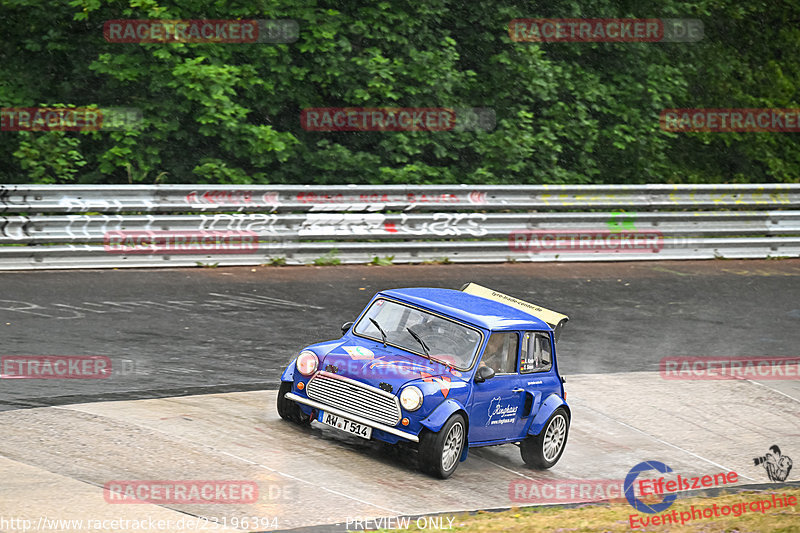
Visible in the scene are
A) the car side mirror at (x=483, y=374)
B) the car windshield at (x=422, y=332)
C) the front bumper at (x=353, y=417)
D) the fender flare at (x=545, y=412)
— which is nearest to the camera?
the front bumper at (x=353, y=417)

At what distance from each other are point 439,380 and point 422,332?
0.71 metres

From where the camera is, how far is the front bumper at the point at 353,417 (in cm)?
877

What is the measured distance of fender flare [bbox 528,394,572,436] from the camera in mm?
9750

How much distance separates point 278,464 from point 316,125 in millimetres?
12226

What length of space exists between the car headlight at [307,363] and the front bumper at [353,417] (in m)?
0.24

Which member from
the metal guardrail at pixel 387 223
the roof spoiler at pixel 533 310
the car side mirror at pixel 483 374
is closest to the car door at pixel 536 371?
the roof spoiler at pixel 533 310

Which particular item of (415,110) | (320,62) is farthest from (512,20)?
(320,62)

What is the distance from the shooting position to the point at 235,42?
1888cm

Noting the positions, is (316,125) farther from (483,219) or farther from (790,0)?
(790,0)

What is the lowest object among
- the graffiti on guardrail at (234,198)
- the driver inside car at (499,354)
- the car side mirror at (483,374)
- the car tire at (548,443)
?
the car tire at (548,443)

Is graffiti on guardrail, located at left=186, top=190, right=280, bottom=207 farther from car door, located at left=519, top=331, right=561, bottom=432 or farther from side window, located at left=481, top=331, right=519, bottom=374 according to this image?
side window, located at left=481, top=331, right=519, bottom=374

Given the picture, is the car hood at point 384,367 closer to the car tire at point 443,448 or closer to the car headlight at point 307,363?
the car headlight at point 307,363

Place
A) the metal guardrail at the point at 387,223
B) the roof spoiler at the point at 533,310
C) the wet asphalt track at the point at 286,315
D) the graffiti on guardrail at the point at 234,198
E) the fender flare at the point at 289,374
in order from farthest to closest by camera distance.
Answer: the graffiti on guardrail at the point at 234,198 → the metal guardrail at the point at 387,223 → the wet asphalt track at the point at 286,315 → the roof spoiler at the point at 533,310 → the fender flare at the point at 289,374

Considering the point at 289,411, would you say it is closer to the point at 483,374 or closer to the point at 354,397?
the point at 354,397
